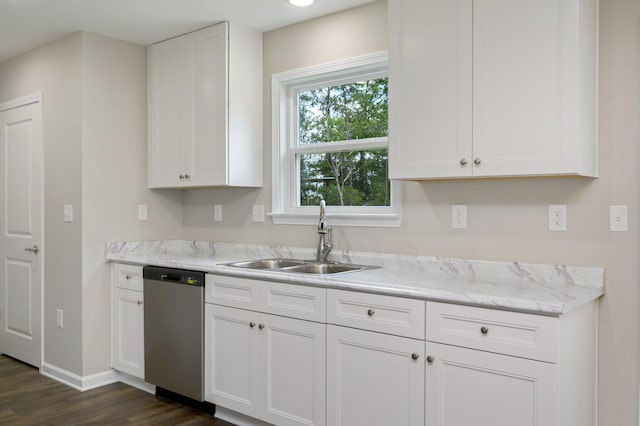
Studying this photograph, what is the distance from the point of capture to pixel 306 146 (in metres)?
3.55

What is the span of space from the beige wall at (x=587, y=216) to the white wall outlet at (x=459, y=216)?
3cm

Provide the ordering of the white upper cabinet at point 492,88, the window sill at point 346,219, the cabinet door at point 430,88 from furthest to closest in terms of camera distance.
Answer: the window sill at point 346,219
the cabinet door at point 430,88
the white upper cabinet at point 492,88

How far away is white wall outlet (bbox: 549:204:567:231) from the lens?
2.46m

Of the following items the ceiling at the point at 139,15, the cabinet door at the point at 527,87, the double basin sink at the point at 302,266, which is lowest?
the double basin sink at the point at 302,266

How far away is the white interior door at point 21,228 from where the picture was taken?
405 centimetres

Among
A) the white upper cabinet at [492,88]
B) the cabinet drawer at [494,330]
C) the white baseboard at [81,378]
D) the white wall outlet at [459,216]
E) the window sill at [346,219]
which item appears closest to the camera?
the cabinet drawer at [494,330]

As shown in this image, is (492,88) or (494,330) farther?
(492,88)

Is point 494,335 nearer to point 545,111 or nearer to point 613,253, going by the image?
point 613,253

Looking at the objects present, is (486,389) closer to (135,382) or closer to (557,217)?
(557,217)

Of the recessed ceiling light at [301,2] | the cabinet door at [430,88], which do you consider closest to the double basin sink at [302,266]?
the cabinet door at [430,88]

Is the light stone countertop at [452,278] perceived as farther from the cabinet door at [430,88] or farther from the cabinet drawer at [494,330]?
the cabinet door at [430,88]

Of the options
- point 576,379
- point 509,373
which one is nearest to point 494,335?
point 509,373

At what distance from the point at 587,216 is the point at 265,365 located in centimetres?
169

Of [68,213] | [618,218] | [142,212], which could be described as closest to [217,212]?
[142,212]
